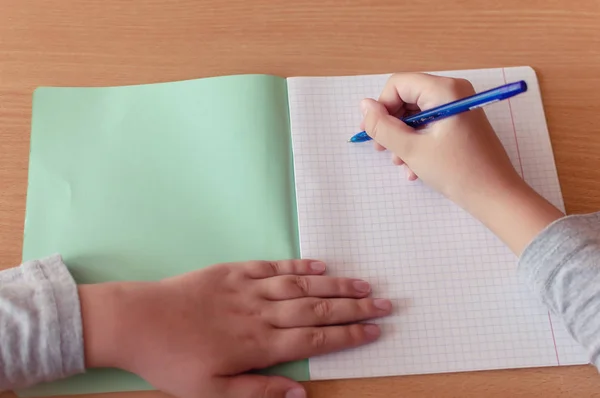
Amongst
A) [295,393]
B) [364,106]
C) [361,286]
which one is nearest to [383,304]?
[361,286]

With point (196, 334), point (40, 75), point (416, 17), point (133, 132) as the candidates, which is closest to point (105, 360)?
point (196, 334)

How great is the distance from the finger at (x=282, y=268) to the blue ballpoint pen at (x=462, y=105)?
0.17 metres

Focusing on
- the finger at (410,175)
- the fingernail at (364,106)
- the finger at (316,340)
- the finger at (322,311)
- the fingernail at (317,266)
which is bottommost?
the finger at (316,340)

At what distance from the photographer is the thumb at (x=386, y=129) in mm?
670

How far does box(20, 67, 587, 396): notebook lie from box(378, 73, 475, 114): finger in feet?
0.17

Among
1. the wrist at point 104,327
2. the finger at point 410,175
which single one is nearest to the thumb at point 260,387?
the wrist at point 104,327

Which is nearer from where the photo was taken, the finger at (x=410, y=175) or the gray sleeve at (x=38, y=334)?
the gray sleeve at (x=38, y=334)

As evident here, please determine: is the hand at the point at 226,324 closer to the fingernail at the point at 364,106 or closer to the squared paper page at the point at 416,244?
the squared paper page at the point at 416,244

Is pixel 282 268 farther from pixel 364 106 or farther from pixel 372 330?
pixel 364 106

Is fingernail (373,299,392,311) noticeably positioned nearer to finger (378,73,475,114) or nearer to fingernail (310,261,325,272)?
fingernail (310,261,325,272)

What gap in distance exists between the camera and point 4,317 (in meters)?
0.57

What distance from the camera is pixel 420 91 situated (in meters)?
0.68

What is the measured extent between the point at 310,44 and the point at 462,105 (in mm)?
246

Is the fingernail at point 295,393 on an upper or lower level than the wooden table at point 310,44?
lower
